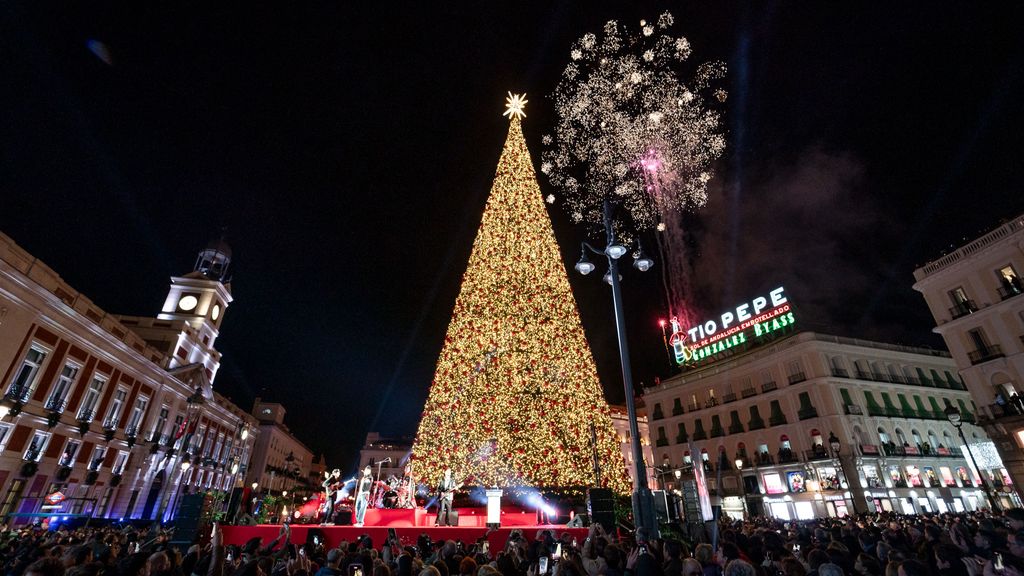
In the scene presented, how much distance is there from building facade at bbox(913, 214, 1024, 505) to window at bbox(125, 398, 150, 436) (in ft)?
167

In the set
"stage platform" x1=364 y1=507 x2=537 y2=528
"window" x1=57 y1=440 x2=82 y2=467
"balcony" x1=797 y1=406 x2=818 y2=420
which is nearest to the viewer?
"stage platform" x1=364 y1=507 x2=537 y2=528

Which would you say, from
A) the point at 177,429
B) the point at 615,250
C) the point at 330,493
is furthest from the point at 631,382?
the point at 177,429

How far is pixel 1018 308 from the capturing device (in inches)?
888

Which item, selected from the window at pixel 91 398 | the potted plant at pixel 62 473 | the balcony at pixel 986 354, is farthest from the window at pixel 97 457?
the balcony at pixel 986 354

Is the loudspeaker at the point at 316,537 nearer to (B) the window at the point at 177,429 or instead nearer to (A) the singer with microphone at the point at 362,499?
(A) the singer with microphone at the point at 362,499

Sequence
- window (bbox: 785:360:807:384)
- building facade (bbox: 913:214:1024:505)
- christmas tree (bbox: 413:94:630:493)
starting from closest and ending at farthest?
christmas tree (bbox: 413:94:630:493) → building facade (bbox: 913:214:1024:505) → window (bbox: 785:360:807:384)

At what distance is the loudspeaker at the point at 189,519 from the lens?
10398 mm

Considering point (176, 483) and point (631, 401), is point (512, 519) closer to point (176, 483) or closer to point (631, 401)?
point (631, 401)

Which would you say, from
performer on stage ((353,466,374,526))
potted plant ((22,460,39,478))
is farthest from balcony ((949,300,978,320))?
potted plant ((22,460,39,478))

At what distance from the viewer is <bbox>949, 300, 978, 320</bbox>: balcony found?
973 inches

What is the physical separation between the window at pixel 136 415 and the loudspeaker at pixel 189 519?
89.4 ft

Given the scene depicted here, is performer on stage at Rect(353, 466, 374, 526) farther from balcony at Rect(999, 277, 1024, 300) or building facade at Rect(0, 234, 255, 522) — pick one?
balcony at Rect(999, 277, 1024, 300)

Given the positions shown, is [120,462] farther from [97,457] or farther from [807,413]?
[807,413]

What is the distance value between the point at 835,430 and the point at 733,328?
12865 millimetres
